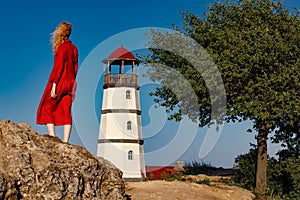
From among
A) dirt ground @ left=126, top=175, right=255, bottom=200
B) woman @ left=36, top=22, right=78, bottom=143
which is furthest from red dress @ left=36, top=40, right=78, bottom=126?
dirt ground @ left=126, top=175, right=255, bottom=200

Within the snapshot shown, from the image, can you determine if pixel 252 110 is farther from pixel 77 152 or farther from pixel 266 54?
pixel 77 152

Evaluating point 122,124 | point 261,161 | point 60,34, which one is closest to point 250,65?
point 261,161

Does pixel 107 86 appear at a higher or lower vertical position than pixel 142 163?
higher

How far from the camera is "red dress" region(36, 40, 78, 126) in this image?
34.2 feet

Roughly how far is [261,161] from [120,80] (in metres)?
22.3

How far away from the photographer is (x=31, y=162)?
8.56 m

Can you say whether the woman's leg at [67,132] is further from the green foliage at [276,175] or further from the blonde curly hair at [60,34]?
the green foliage at [276,175]

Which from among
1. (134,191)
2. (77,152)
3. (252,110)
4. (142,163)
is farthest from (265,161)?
(142,163)

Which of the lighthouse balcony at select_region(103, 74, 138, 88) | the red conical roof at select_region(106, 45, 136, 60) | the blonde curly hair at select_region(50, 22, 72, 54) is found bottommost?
the blonde curly hair at select_region(50, 22, 72, 54)

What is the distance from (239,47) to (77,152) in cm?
1250

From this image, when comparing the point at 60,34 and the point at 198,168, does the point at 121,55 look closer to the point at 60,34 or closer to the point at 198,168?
the point at 198,168

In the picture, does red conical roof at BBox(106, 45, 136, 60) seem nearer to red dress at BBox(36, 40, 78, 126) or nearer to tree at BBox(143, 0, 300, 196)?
tree at BBox(143, 0, 300, 196)

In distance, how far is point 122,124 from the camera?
41156 mm

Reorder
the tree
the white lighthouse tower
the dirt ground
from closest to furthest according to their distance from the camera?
the dirt ground
the tree
the white lighthouse tower
